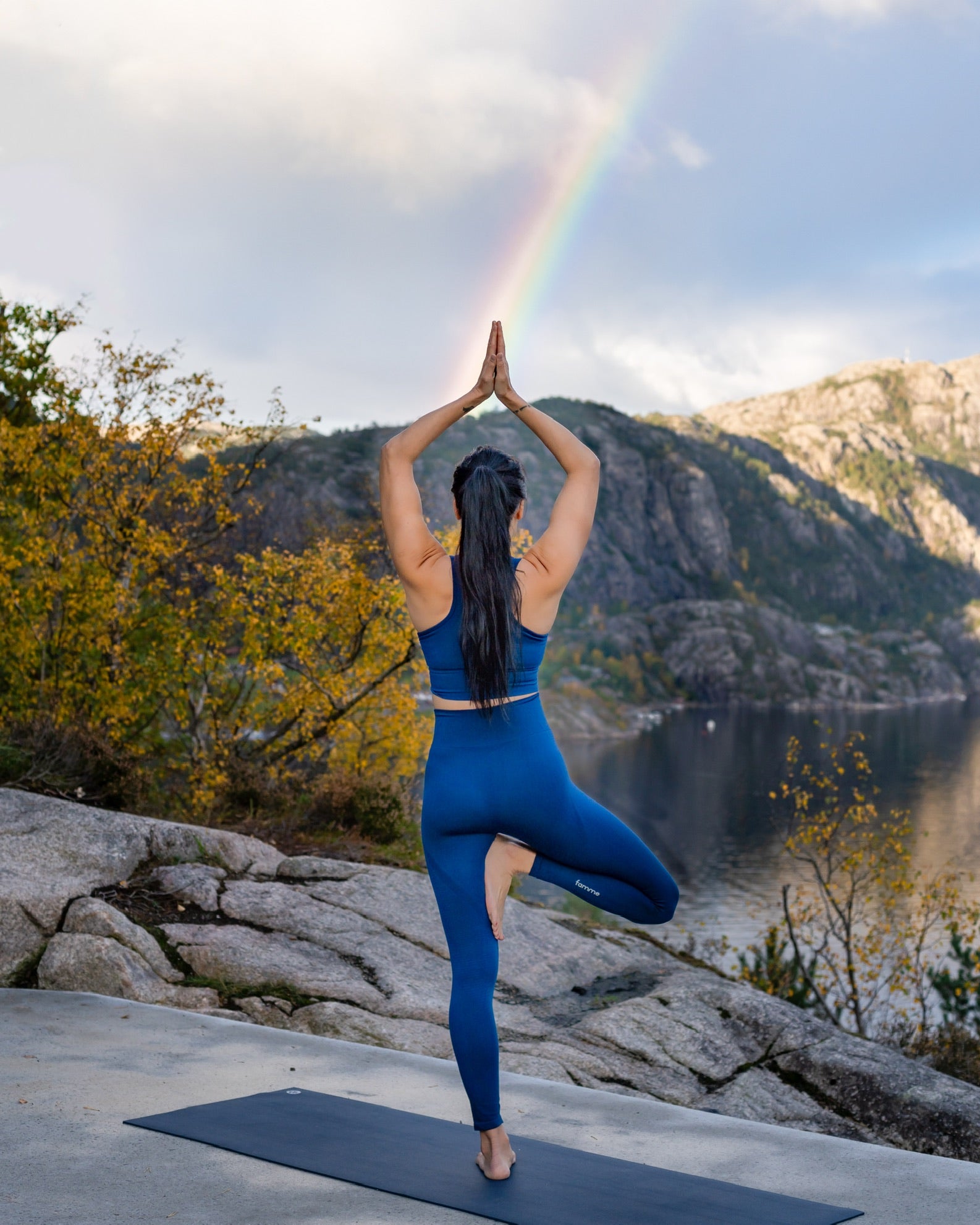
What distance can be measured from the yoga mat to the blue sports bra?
1.24 m

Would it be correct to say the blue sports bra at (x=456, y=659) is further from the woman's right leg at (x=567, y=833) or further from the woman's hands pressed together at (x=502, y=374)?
the woman's hands pressed together at (x=502, y=374)

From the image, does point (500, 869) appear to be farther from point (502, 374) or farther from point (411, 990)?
point (411, 990)

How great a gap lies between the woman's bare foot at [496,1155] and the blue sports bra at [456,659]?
1141 millimetres

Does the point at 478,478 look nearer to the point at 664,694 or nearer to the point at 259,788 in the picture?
the point at 259,788

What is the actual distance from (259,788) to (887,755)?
103683mm

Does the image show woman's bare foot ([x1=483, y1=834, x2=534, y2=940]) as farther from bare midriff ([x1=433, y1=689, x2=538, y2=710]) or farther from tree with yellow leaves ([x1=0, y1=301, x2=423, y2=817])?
tree with yellow leaves ([x1=0, y1=301, x2=423, y2=817])

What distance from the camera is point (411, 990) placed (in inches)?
246

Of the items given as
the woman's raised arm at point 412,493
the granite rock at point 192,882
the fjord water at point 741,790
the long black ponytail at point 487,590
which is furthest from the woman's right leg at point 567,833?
the fjord water at point 741,790

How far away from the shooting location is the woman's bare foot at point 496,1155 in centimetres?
296

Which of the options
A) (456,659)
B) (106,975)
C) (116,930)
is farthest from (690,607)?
(456,659)

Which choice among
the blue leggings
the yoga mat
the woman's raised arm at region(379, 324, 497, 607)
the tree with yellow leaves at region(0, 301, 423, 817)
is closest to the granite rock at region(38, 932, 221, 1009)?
the yoga mat

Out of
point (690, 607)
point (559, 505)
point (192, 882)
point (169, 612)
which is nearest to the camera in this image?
point (559, 505)

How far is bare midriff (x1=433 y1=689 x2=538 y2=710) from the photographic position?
305 centimetres

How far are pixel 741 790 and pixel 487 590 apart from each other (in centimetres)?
8450
